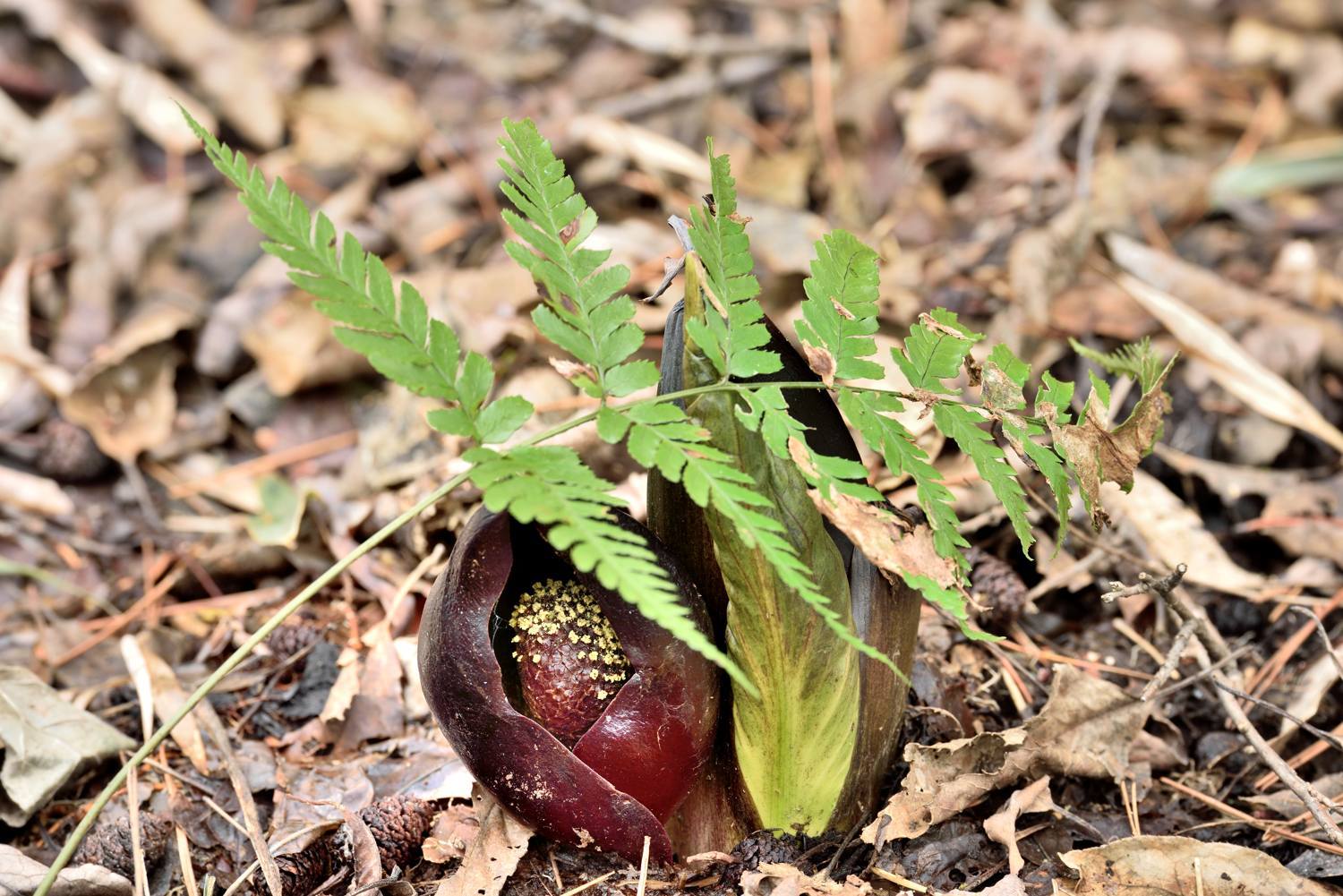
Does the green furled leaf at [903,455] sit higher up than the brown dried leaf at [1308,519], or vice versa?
the green furled leaf at [903,455]

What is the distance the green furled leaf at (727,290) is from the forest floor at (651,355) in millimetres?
574

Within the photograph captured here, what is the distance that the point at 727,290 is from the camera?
5.45ft

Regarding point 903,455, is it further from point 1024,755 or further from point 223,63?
point 223,63

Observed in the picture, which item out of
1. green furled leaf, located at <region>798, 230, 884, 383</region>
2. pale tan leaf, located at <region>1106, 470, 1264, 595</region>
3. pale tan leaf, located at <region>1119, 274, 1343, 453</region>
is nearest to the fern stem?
green furled leaf, located at <region>798, 230, 884, 383</region>

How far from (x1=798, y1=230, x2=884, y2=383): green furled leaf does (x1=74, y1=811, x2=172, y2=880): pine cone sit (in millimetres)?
1426

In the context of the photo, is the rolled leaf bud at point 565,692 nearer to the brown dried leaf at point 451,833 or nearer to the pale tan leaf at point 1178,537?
the brown dried leaf at point 451,833

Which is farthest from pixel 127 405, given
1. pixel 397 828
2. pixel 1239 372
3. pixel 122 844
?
pixel 1239 372

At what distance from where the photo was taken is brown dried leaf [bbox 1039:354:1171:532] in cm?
175

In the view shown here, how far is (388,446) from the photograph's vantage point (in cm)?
320

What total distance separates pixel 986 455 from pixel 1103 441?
0.22 metres

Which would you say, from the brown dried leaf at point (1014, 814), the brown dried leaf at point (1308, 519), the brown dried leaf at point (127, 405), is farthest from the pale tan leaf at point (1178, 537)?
the brown dried leaf at point (127, 405)

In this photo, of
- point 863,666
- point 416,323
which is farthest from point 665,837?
point 416,323

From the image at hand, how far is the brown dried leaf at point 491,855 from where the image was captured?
1894 millimetres

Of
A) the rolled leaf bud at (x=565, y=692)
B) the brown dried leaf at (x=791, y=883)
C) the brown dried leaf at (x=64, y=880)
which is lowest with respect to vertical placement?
the brown dried leaf at (x=791, y=883)
